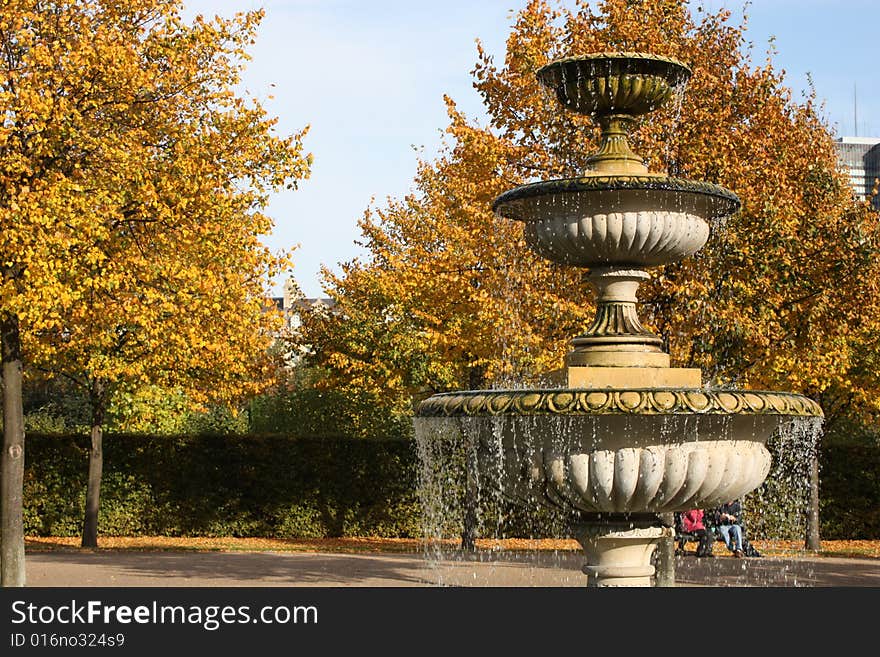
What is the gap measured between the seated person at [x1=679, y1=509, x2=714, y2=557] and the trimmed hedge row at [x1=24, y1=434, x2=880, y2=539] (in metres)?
5.66

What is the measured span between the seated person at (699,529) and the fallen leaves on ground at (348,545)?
110 centimetres

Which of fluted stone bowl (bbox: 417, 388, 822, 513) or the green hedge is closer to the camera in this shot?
fluted stone bowl (bbox: 417, 388, 822, 513)

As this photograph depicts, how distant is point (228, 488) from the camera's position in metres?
24.8

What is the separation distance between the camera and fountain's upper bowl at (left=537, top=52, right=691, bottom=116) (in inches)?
323

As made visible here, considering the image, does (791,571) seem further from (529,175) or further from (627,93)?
(627,93)

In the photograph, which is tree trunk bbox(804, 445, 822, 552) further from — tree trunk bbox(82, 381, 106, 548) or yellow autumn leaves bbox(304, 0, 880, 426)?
tree trunk bbox(82, 381, 106, 548)

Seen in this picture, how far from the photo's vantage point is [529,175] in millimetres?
16016

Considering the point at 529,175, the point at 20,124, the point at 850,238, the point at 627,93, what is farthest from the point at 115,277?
the point at 850,238

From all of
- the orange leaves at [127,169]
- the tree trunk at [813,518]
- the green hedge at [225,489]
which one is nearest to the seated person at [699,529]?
the tree trunk at [813,518]

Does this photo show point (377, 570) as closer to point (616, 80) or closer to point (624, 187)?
point (616, 80)

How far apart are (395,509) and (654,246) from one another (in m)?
17.4

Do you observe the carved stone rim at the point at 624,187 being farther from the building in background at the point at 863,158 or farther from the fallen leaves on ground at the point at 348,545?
the building in background at the point at 863,158

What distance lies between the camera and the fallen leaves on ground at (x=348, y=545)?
21.7 meters

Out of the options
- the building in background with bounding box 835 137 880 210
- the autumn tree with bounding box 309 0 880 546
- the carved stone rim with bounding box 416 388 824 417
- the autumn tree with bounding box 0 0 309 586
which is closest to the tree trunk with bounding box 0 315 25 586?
the autumn tree with bounding box 0 0 309 586
